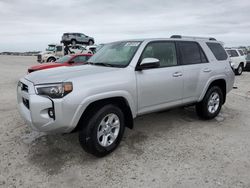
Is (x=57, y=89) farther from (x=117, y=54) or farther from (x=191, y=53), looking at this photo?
(x=191, y=53)

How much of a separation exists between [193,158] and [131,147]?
3.29ft

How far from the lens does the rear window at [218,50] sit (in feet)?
16.6

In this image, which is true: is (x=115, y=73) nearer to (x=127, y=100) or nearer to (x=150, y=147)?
(x=127, y=100)

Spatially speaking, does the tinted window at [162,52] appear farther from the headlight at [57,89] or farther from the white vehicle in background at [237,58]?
the white vehicle in background at [237,58]

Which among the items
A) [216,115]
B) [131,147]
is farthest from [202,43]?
[131,147]

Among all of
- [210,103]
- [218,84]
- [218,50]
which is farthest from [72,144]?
[218,50]

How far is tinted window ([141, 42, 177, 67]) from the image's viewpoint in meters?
3.92

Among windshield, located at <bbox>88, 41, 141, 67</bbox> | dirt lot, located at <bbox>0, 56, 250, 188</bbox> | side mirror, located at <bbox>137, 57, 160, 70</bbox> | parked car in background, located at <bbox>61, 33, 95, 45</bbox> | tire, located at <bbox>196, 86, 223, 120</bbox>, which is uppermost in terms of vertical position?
parked car in background, located at <bbox>61, 33, 95, 45</bbox>

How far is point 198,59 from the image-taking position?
470 cm

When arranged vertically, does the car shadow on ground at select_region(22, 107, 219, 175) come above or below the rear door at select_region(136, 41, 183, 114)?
below

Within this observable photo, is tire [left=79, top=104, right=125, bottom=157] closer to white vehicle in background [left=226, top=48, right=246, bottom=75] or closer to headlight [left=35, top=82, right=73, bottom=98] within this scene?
headlight [left=35, top=82, right=73, bottom=98]

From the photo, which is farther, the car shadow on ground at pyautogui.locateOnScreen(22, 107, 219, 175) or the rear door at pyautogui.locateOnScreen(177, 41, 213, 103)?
the rear door at pyautogui.locateOnScreen(177, 41, 213, 103)

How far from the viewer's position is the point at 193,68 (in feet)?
14.7

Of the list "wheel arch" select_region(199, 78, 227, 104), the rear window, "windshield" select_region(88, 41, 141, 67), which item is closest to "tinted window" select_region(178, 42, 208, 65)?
the rear window
